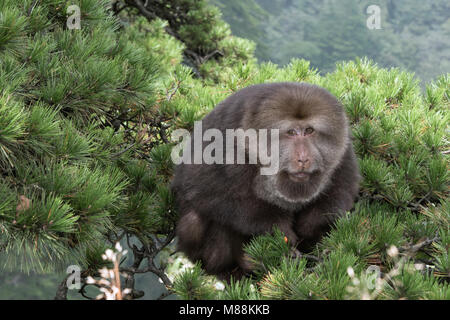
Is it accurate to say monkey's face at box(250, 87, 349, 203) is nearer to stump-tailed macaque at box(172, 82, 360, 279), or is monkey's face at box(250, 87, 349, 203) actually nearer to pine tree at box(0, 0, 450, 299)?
stump-tailed macaque at box(172, 82, 360, 279)

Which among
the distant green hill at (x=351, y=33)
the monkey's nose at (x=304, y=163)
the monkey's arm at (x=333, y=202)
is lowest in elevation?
the monkey's arm at (x=333, y=202)

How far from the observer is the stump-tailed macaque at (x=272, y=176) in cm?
224

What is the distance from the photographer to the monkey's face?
7.26 ft

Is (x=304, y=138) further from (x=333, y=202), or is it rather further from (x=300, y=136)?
(x=333, y=202)

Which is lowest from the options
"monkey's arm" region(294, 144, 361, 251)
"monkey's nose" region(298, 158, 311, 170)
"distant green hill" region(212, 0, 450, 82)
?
"monkey's arm" region(294, 144, 361, 251)

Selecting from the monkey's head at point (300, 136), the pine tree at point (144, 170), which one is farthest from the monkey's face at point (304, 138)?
the pine tree at point (144, 170)

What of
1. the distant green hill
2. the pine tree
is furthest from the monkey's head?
the distant green hill

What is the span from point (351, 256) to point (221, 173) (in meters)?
0.85

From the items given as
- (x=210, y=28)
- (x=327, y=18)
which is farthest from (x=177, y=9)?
(x=327, y=18)

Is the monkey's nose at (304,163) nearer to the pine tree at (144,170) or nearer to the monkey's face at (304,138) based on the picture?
the monkey's face at (304,138)

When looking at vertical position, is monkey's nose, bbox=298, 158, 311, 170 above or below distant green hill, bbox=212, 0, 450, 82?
below

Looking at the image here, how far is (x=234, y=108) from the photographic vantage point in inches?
94.4
